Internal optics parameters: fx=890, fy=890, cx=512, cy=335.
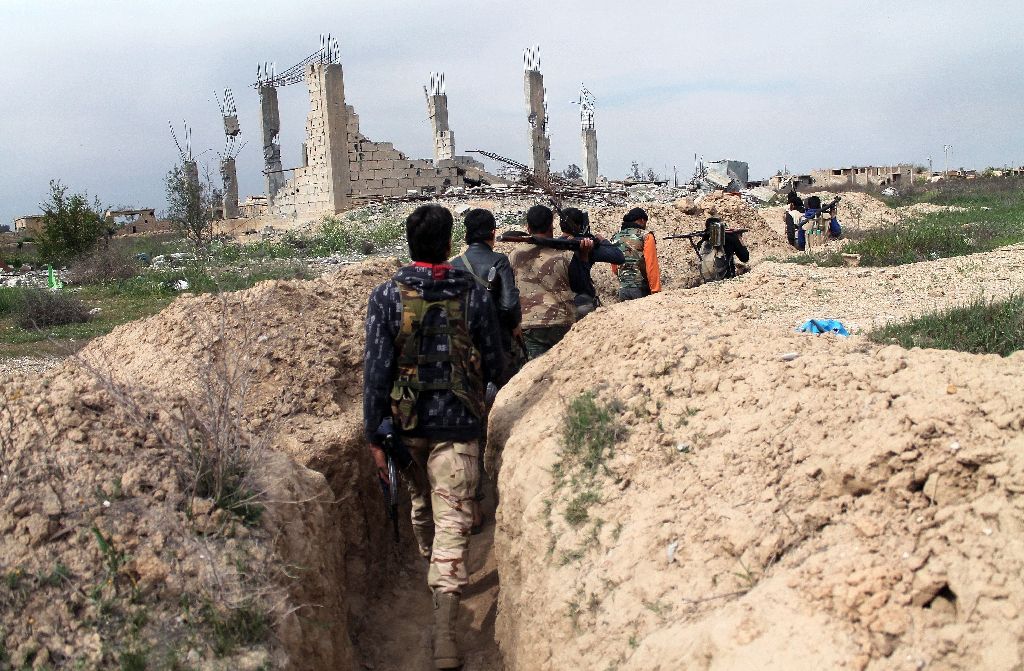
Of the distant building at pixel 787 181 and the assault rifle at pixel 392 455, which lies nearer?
the assault rifle at pixel 392 455

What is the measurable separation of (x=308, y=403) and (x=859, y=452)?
145 inches

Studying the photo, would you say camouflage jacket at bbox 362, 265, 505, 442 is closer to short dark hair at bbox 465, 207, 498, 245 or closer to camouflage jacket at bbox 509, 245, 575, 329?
short dark hair at bbox 465, 207, 498, 245

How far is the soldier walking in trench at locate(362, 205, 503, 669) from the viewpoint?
398 cm

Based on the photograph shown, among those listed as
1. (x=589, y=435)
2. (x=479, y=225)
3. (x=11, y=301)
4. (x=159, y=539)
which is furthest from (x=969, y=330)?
(x=11, y=301)

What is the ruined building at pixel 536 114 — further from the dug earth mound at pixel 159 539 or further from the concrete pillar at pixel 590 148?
the dug earth mound at pixel 159 539

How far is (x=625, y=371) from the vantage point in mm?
4387

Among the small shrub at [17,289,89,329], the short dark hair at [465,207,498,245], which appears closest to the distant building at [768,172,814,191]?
the small shrub at [17,289,89,329]

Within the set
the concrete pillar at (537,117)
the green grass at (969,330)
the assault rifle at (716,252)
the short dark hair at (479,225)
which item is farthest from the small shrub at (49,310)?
the concrete pillar at (537,117)

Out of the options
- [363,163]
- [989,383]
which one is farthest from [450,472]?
[363,163]

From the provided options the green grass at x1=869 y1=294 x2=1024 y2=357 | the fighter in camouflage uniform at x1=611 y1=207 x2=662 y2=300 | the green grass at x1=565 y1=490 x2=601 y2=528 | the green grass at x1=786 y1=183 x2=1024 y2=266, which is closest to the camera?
the green grass at x1=565 y1=490 x2=601 y2=528

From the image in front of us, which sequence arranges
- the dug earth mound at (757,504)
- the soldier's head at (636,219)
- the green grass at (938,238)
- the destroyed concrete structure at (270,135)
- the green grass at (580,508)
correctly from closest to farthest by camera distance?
the dug earth mound at (757,504) < the green grass at (580,508) < the soldier's head at (636,219) < the green grass at (938,238) < the destroyed concrete structure at (270,135)

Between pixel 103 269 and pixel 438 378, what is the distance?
15.8 metres

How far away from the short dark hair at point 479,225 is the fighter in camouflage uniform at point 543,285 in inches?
30.1

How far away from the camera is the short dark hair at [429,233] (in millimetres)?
4023
